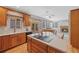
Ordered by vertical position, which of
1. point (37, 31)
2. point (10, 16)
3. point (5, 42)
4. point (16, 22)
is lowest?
point (5, 42)

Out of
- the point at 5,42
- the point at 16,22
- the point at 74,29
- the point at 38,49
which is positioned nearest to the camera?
the point at 74,29

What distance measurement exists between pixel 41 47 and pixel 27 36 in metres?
0.43

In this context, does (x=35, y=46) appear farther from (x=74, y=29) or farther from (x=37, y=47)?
(x=74, y=29)

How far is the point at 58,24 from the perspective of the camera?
207 centimetres

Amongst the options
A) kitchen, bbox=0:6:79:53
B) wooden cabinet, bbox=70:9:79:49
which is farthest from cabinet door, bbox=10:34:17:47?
→ wooden cabinet, bbox=70:9:79:49

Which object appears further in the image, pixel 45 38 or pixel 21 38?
pixel 21 38

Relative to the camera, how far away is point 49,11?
2039 mm

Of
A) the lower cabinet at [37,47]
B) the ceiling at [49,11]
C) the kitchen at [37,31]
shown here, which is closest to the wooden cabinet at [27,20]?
the kitchen at [37,31]

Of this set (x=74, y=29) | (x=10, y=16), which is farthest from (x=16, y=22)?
(x=74, y=29)

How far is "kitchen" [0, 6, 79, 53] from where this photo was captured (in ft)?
6.40

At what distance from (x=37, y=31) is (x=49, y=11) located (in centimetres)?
47

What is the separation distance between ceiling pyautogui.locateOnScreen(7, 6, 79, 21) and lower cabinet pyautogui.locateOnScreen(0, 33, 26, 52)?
0.58m

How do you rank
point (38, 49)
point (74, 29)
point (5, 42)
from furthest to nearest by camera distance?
point (5, 42), point (38, 49), point (74, 29)
